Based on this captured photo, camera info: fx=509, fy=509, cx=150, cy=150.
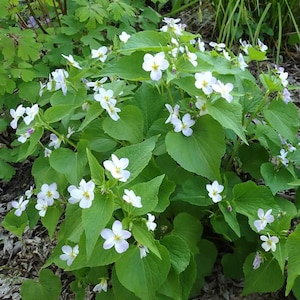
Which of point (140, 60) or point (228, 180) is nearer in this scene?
point (140, 60)

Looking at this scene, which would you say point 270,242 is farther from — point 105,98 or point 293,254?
point 105,98

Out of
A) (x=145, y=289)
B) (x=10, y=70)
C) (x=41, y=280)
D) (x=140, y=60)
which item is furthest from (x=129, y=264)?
(x=10, y=70)

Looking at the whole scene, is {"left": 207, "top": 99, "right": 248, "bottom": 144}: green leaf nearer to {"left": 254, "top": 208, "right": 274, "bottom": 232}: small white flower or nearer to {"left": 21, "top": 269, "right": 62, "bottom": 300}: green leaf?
{"left": 254, "top": 208, "right": 274, "bottom": 232}: small white flower

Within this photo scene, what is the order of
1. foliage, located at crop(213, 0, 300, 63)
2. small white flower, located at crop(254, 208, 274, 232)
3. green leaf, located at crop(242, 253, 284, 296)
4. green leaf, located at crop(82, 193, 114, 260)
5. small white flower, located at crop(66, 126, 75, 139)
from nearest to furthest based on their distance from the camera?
green leaf, located at crop(82, 193, 114, 260) < small white flower, located at crop(254, 208, 274, 232) < green leaf, located at crop(242, 253, 284, 296) < small white flower, located at crop(66, 126, 75, 139) < foliage, located at crop(213, 0, 300, 63)

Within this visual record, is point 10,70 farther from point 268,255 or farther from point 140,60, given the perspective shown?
point 268,255

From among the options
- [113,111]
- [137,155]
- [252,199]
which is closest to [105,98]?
[113,111]

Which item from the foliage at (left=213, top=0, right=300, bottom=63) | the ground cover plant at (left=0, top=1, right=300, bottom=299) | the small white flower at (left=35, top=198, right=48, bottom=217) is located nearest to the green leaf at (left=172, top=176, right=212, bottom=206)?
the ground cover plant at (left=0, top=1, right=300, bottom=299)

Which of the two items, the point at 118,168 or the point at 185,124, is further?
the point at 185,124
